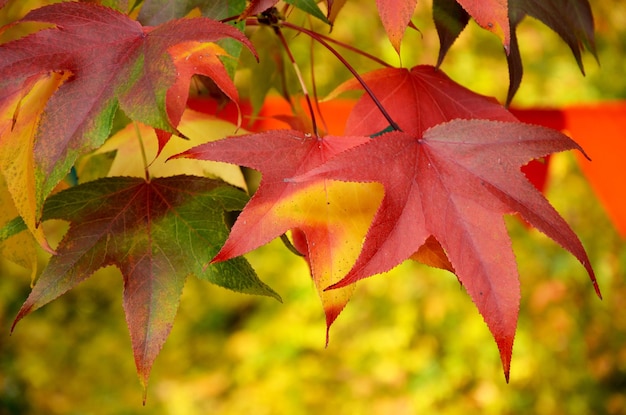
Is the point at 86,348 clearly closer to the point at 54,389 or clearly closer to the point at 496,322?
the point at 54,389

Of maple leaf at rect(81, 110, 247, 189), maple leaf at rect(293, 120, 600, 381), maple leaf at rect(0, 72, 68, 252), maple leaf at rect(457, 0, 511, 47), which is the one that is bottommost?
maple leaf at rect(81, 110, 247, 189)

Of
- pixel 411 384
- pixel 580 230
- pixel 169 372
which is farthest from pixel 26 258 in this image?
pixel 580 230

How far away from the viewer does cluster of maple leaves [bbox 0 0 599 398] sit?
0.40m

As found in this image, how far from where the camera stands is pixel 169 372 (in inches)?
93.8

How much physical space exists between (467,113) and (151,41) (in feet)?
0.79

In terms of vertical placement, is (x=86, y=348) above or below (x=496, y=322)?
below

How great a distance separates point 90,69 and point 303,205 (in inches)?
5.6

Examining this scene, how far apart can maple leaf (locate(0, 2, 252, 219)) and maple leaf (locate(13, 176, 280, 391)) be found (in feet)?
0.28

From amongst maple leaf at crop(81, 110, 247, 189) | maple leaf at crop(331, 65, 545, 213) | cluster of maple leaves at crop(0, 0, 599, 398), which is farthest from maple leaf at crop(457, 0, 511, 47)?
maple leaf at crop(81, 110, 247, 189)

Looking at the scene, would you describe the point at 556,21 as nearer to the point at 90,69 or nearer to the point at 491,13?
the point at 491,13

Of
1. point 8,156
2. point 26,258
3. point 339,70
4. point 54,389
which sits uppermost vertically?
point 8,156

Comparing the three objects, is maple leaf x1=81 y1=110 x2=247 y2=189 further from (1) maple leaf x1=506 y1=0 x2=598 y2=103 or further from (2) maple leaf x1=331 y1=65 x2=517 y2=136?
(1) maple leaf x1=506 y1=0 x2=598 y2=103

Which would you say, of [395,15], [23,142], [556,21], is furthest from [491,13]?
[23,142]

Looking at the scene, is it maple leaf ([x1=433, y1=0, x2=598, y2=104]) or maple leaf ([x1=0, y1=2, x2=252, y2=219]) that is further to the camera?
maple leaf ([x1=433, y1=0, x2=598, y2=104])
